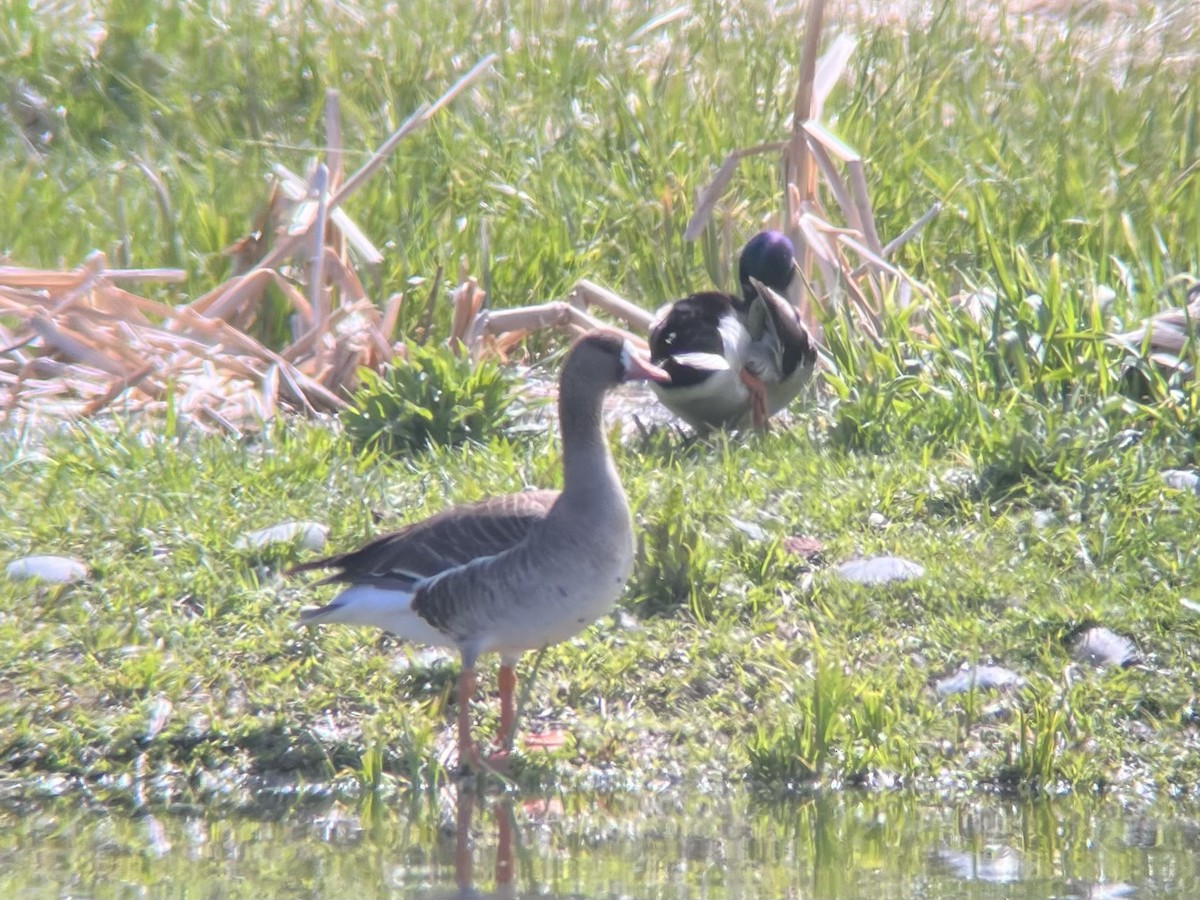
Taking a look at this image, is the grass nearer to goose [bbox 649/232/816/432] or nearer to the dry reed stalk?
goose [bbox 649/232/816/432]

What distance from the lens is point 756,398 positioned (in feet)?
21.7

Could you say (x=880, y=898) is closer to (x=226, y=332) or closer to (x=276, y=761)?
(x=276, y=761)

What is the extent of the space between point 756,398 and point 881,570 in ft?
4.53

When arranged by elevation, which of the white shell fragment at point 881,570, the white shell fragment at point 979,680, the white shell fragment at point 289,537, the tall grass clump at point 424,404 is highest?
the tall grass clump at point 424,404

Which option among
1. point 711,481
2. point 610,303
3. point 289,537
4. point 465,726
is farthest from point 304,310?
point 465,726

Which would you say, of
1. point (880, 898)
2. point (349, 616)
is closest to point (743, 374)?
point (349, 616)

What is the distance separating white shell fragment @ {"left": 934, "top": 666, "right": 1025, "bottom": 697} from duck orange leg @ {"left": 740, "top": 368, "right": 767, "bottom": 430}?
183cm

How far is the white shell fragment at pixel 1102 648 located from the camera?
504 centimetres

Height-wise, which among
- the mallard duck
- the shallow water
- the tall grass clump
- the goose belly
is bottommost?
the shallow water

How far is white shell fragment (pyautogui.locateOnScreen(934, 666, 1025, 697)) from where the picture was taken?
4.97 m

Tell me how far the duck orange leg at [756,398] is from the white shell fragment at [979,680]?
1828 millimetres

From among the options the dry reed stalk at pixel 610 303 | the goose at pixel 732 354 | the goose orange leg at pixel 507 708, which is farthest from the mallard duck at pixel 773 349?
the goose orange leg at pixel 507 708

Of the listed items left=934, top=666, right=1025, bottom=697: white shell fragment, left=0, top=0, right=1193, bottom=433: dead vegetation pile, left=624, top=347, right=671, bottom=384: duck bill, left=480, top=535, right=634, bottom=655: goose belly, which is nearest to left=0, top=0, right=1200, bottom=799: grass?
left=934, top=666, right=1025, bottom=697: white shell fragment

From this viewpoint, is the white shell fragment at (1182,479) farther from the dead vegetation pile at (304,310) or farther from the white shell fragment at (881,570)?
the dead vegetation pile at (304,310)
